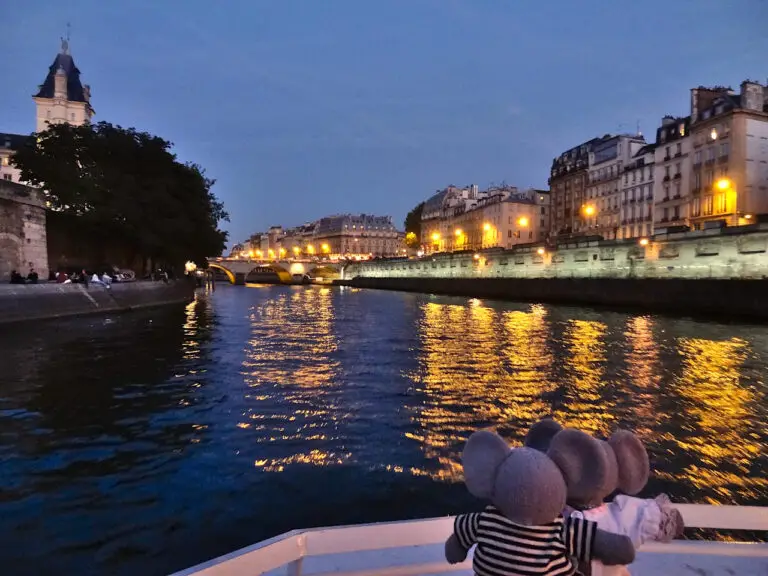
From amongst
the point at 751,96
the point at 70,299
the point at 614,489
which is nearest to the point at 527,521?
the point at 614,489

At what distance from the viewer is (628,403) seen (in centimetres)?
1201

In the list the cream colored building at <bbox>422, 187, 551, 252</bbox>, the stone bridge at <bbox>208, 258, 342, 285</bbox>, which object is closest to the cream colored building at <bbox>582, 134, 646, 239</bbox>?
the cream colored building at <bbox>422, 187, 551, 252</bbox>

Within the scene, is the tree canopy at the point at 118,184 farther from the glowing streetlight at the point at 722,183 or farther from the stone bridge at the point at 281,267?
the stone bridge at the point at 281,267

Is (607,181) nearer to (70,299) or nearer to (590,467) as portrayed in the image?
(70,299)

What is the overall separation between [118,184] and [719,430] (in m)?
46.0

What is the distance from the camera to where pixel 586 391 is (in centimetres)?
1320

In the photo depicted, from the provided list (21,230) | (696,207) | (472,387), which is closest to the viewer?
(472,387)

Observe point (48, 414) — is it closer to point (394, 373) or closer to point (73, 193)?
point (394, 373)

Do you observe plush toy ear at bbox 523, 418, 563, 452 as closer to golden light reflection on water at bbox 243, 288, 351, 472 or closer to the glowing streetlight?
golden light reflection on water at bbox 243, 288, 351, 472

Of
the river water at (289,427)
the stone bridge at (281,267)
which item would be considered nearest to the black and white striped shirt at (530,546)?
the river water at (289,427)

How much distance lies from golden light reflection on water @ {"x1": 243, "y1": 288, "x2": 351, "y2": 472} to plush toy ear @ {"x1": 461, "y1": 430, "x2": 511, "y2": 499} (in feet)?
19.6

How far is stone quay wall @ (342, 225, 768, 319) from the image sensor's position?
35719mm

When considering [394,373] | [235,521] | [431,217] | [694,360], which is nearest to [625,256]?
[694,360]

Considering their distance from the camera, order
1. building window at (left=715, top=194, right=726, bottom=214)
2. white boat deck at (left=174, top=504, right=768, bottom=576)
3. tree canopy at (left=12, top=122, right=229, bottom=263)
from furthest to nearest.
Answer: building window at (left=715, top=194, right=726, bottom=214)
tree canopy at (left=12, top=122, right=229, bottom=263)
white boat deck at (left=174, top=504, right=768, bottom=576)
